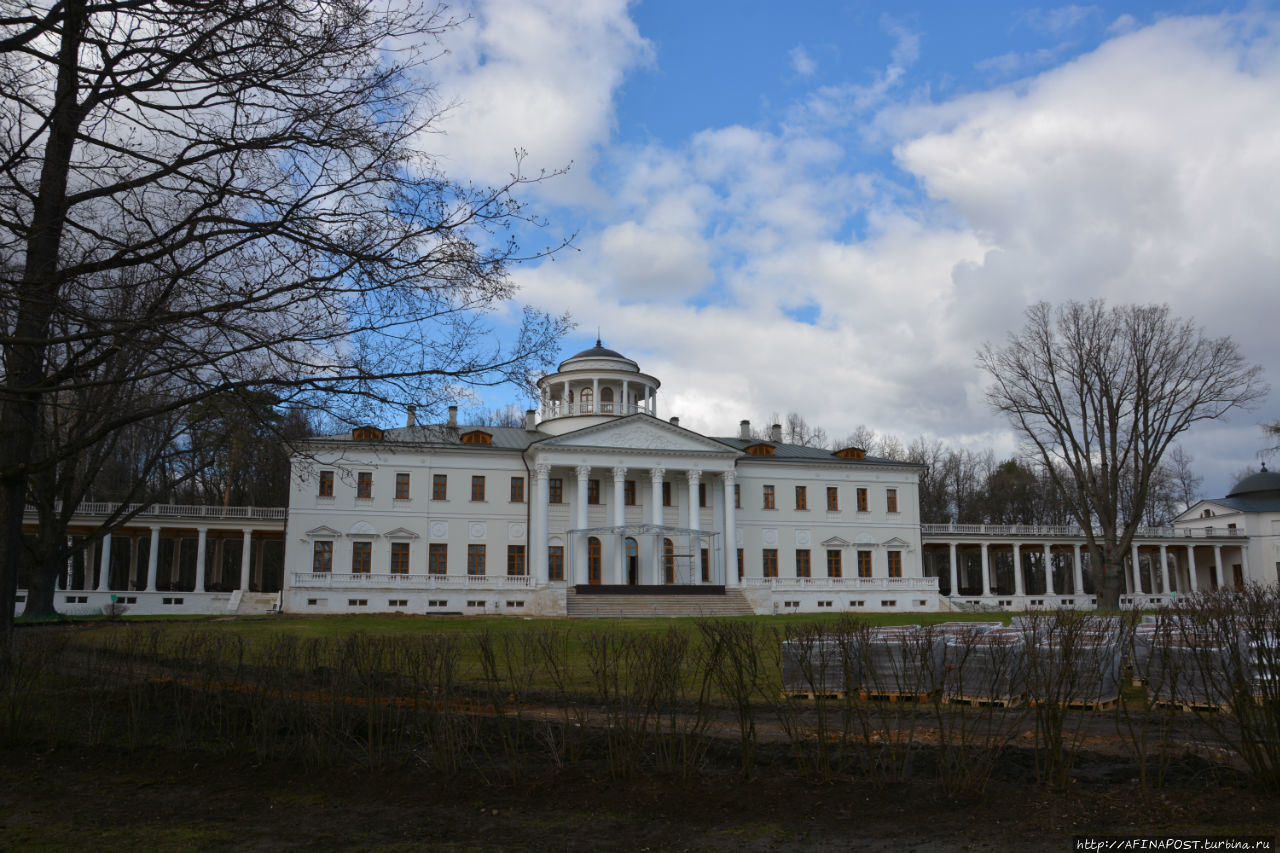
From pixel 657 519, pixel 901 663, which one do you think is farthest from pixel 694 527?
pixel 901 663

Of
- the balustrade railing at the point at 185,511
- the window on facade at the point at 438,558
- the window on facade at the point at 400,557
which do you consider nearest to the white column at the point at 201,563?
the balustrade railing at the point at 185,511

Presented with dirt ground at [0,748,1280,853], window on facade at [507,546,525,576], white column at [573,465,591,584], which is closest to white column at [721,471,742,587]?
white column at [573,465,591,584]

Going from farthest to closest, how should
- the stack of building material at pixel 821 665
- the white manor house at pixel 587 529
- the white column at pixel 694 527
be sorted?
the white column at pixel 694 527
the white manor house at pixel 587 529
the stack of building material at pixel 821 665

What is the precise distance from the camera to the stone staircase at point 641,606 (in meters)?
36.7

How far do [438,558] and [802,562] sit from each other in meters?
18.0

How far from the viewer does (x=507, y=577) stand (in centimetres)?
4019

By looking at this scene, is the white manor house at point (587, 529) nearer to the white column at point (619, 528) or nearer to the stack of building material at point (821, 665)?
the white column at point (619, 528)

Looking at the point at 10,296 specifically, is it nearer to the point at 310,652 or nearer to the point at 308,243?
the point at 308,243

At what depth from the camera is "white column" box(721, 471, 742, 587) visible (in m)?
42.1

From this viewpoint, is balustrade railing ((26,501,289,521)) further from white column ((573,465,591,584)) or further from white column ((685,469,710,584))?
white column ((685,469,710,584))

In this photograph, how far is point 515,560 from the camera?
141 feet

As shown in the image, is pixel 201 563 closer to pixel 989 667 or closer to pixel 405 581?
pixel 405 581

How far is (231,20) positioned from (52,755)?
6.42 meters

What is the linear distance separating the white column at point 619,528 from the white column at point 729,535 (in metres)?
4.77
